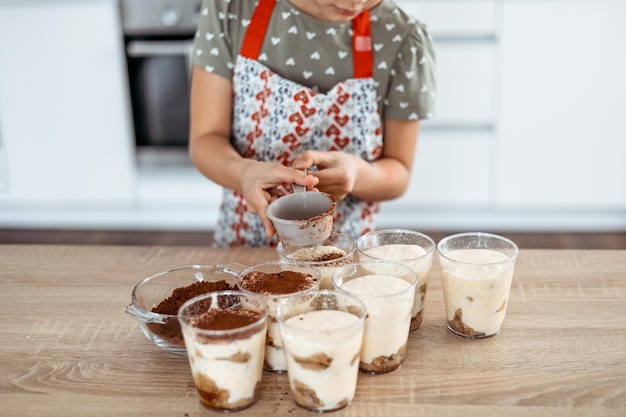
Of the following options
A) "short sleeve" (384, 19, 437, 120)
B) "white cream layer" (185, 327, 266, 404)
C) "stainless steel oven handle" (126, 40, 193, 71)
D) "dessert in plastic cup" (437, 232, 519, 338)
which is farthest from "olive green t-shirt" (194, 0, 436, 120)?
"stainless steel oven handle" (126, 40, 193, 71)

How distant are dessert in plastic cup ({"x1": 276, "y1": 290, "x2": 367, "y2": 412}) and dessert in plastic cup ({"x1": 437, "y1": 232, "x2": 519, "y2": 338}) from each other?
20 centimetres

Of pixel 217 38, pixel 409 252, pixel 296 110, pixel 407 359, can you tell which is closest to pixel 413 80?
pixel 296 110

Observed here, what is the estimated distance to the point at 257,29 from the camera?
145cm

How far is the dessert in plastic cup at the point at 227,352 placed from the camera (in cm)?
82

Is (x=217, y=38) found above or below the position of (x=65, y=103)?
above

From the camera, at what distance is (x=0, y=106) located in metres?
2.72

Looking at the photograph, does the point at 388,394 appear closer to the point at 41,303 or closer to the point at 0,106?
the point at 41,303

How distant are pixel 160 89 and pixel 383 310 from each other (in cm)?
201

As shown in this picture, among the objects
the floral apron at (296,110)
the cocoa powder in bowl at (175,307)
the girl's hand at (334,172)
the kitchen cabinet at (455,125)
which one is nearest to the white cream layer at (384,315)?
A: the cocoa powder in bowl at (175,307)

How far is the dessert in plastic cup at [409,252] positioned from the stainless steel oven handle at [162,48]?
171 centimetres

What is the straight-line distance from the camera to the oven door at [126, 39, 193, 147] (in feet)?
8.50

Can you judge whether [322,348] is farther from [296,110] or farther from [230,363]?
[296,110]

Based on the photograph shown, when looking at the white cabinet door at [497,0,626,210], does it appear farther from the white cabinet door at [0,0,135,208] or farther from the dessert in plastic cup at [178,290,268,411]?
the dessert in plastic cup at [178,290,268,411]

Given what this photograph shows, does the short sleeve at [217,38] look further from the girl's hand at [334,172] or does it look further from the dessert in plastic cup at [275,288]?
the dessert in plastic cup at [275,288]
